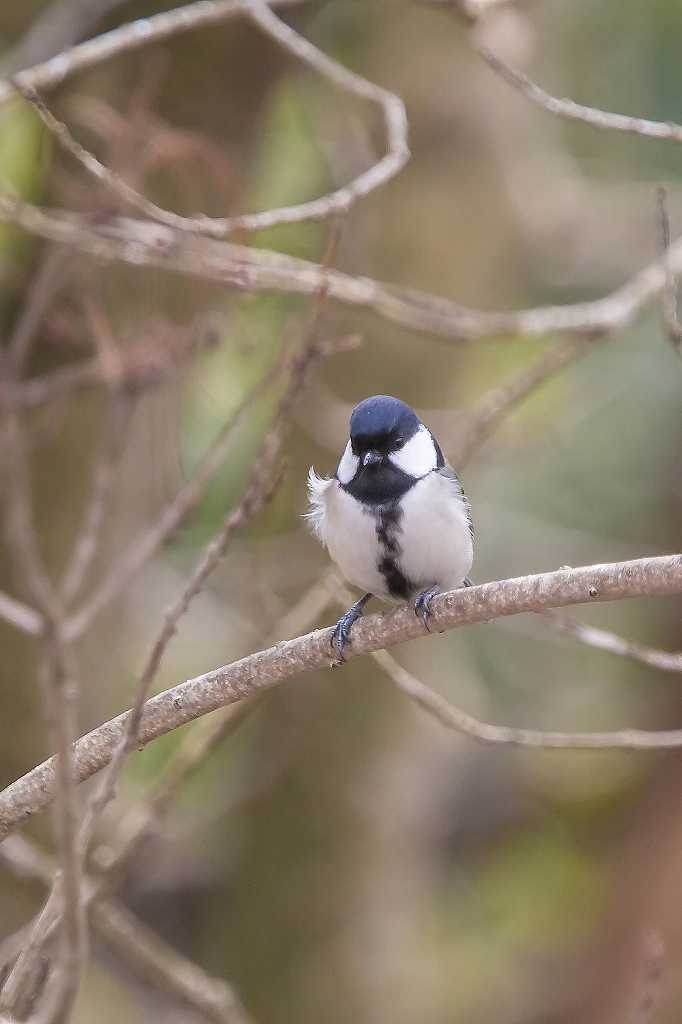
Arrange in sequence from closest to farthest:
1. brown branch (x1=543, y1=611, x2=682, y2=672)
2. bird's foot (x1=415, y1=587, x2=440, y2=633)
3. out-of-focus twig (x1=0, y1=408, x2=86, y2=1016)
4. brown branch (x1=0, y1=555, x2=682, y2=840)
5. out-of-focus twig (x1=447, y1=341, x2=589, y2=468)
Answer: out-of-focus twig (x1=0, y1=408, x2=86, y2=1016), brown branch (x1=0, y1=555, x2=682, y2=840), bird's foot (x1=415, y1=587, x2=440, y2=633), brown branch (x1=543, y1=611, x2=682, y2=672), out-of-focus twig (x1=447, y1=341, x2=589, y2=468)

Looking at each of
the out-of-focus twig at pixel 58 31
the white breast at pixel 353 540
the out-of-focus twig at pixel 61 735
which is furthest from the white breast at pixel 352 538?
the out-of-focus twig at pixel 58 31

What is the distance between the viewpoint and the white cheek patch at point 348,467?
2.52 m

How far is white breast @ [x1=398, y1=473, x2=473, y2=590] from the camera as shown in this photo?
244 cm

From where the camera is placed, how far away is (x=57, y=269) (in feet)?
9.02

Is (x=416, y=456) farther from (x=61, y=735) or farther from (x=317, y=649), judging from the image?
(x=61, y=735)

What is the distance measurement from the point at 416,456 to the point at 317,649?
75 cm

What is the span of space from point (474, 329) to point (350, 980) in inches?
90.6

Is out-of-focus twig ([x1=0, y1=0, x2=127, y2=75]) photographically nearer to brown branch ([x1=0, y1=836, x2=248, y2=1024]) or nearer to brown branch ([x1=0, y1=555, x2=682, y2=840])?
brown branch ([x1=0, y1=836, x2=248, y2=1024])

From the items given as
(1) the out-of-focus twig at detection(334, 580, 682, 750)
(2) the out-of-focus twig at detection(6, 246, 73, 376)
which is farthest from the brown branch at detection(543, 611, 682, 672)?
(2) the out-of-focus twig at detection(6, 246, 73, 376)

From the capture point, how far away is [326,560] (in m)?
4.06

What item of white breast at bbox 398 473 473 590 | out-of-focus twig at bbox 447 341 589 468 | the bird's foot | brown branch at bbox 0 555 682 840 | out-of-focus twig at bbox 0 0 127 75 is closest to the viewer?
brown branch at bbox 0 555 682 840

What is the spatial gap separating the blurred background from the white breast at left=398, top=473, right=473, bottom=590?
3.20 feet

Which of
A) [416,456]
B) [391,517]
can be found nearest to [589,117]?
[416,456]

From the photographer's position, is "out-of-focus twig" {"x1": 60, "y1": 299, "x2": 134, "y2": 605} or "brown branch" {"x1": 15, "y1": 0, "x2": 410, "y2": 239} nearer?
"out-of-focus twig" {"x1": 60, "y1": 299, "x2": 134, "y2": 605}
